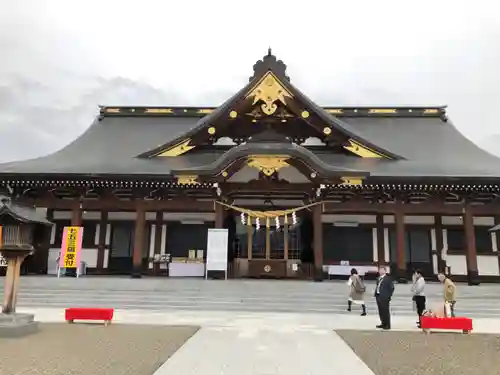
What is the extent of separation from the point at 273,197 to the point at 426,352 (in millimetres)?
11104

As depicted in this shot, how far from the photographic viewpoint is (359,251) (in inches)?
703

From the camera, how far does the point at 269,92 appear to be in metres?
16.9

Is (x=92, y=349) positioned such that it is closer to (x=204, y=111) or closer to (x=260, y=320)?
(x=260, y=320)

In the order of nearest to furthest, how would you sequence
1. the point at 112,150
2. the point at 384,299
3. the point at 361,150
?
the point at 384,299, the point at 361,150, the point at 112,150

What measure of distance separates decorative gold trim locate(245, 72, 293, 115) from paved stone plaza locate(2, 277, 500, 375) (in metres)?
7.47

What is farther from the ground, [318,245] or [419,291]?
[318,245]

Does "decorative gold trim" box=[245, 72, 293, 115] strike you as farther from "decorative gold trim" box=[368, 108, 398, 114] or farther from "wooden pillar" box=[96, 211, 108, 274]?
"wooden pillar" box=[96, 211, 108, 274]

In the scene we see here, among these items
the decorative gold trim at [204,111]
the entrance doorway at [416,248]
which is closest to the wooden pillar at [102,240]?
the decorative gold trim at [204,111]

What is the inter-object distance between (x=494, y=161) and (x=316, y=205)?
872 centimetres

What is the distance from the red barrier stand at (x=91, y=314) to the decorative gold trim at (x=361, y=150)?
11905mm

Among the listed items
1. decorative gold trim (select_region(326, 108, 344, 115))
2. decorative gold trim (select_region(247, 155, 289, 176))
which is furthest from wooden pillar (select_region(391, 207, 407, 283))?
decorative gold trim (select_region(326, 108, 344, 115))

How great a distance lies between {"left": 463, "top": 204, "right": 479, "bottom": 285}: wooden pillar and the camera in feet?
50.0

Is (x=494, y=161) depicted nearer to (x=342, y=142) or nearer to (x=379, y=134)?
(x=379, y=134)

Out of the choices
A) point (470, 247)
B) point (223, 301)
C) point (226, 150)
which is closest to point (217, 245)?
point (223, 301)
